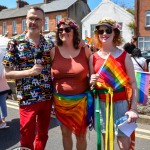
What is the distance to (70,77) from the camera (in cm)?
286

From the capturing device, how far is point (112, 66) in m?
2.68

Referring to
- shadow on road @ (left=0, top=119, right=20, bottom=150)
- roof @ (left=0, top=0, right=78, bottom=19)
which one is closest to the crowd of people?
shadow on road @ (left=0, top=119, right=20, bottom=150)

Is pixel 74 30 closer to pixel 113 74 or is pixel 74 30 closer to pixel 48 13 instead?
pixel 113 74

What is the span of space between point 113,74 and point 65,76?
52cm

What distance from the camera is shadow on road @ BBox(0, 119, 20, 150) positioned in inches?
168

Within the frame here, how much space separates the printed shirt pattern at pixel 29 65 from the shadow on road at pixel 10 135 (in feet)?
5.49

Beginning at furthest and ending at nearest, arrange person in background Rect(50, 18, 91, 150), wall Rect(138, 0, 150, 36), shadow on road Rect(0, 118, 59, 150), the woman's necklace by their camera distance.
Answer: wall Rect(138, 0, 150, 36)
shadow on road Rect(0, 118, 59, 150)
person in background Rect(50, 18, 91, 150)
the woman's necklace

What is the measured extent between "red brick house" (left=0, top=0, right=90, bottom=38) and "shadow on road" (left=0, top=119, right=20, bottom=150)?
1017 inches

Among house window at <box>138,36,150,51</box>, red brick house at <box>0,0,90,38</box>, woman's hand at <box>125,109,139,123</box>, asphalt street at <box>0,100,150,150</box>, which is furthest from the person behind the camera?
red brick house at <box>0,0,90,38</box>

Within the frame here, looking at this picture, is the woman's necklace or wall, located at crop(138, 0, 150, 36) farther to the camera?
wall, located at crop(138, 0, 150, 36)

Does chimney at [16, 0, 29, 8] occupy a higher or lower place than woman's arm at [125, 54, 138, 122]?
higher

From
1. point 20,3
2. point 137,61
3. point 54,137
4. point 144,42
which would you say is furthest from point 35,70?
point 20,3

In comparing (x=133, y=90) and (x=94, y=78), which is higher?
(x=94, y=78)

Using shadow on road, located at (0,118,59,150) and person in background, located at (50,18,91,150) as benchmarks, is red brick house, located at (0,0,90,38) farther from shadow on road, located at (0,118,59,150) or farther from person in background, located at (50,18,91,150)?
person in background, located at (50,18,91,150)
